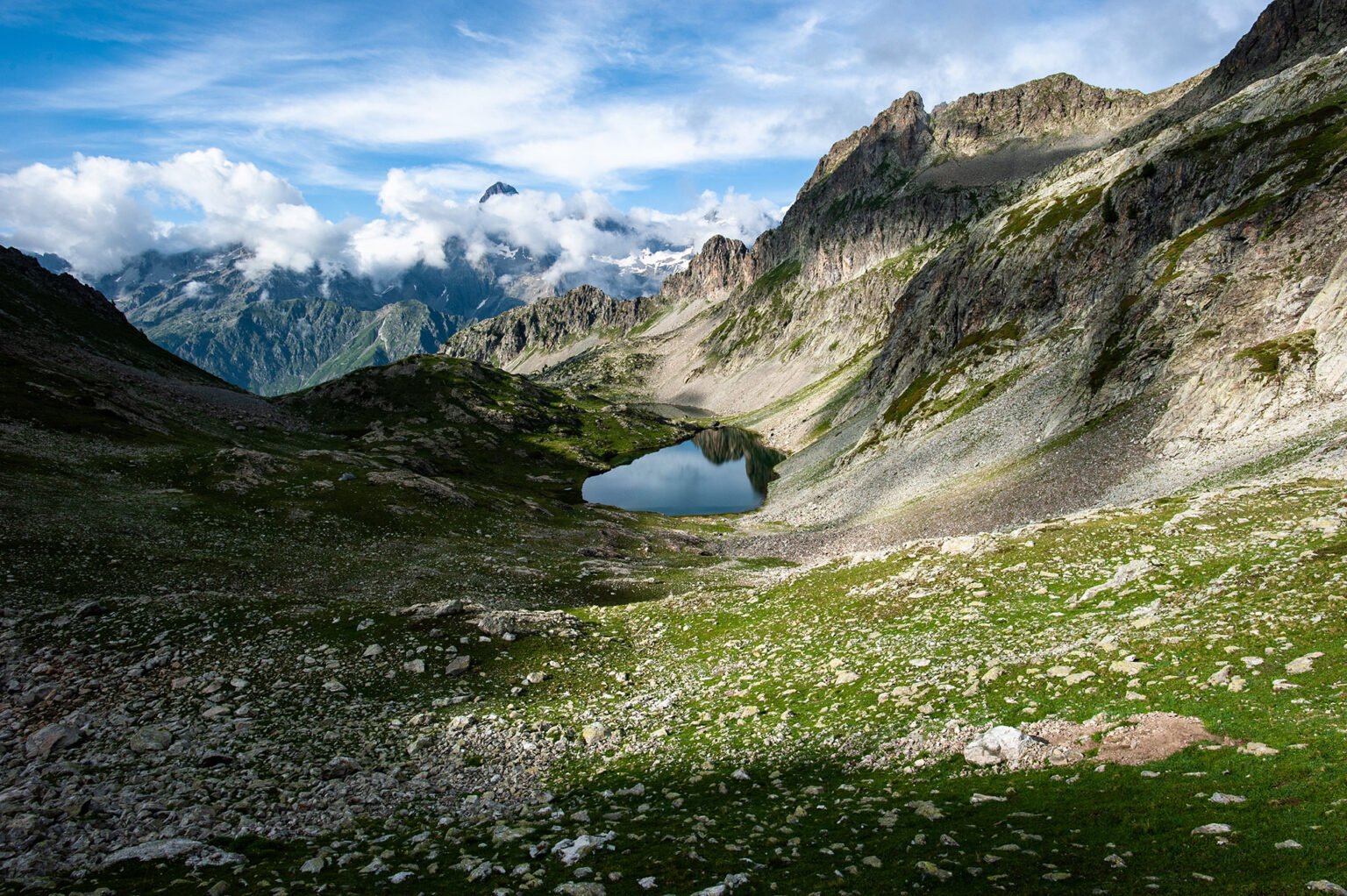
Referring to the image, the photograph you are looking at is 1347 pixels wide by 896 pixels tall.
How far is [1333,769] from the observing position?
36.0 feet

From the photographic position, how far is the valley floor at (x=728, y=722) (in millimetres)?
11453

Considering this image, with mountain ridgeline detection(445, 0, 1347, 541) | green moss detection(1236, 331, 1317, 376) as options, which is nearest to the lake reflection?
mountain ridgeline detection(445, 0, 1347, 541)

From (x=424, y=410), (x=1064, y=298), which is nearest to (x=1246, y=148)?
(x=1064, y=298)

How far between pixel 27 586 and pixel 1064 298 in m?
116

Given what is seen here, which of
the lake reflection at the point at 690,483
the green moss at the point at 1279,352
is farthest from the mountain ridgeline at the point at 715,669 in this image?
the lake reflection at the point at 690,483

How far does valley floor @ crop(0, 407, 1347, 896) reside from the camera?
37.6ft

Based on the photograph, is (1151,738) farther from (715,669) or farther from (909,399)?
(909,399)

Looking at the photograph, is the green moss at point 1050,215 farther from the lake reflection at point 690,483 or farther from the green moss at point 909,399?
the lake reflection at point 690,483

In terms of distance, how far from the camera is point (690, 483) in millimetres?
159000

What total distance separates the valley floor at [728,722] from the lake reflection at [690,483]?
3611 inches

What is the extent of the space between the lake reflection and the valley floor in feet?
301

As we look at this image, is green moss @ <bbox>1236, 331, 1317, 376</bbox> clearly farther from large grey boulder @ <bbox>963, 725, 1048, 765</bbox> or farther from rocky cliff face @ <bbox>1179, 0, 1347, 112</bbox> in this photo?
rocky cliff face @ <bbox>1179, 0, 1347, 112</bbox>

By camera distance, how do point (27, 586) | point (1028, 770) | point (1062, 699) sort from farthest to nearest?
point (27, 586) → point (1062, 699) → point (1028, 770)

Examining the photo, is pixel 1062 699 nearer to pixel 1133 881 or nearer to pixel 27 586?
pixel 1133 881
